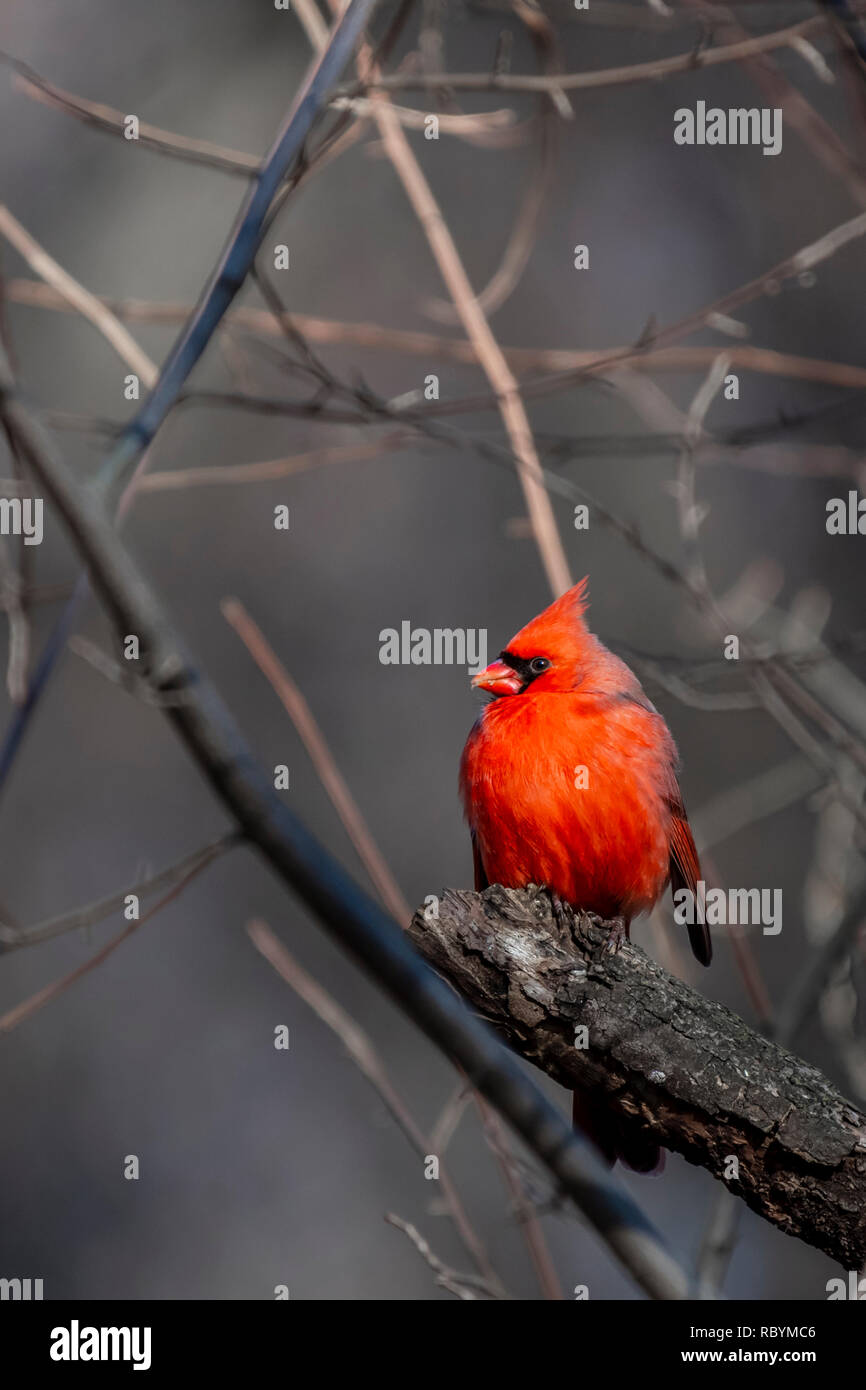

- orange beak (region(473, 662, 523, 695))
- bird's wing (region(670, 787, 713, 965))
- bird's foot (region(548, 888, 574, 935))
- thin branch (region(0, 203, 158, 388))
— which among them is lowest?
bird's foot (region(548, 888, 574, 935))

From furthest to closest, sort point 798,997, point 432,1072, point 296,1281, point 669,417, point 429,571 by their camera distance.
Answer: point 429,571 < point 432,1072 < point 296,1281 < point 669,417 < point 798,997

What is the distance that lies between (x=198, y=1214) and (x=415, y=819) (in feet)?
6.40

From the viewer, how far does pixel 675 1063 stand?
2.12 meters

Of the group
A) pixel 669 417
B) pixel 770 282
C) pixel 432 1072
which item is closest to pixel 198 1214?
pixel 432 1072

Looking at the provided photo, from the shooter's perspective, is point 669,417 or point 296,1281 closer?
point 669,417

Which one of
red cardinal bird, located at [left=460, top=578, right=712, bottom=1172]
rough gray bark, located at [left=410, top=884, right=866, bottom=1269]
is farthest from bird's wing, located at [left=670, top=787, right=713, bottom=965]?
rough gray bark, located at [left=410, top=884, right=866, bottom=1269]

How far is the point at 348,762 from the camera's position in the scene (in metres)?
6.26

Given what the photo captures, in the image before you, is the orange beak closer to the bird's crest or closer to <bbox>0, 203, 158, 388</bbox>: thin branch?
the bird's crest

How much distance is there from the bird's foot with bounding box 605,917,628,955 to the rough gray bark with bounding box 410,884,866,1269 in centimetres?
2

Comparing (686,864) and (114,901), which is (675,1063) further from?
(686,864)

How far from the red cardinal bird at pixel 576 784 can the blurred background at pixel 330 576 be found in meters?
2.11

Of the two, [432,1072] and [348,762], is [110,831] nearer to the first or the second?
[348,762]

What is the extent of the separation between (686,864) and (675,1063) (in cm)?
120

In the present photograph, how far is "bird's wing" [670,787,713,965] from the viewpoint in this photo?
3.21 meters
